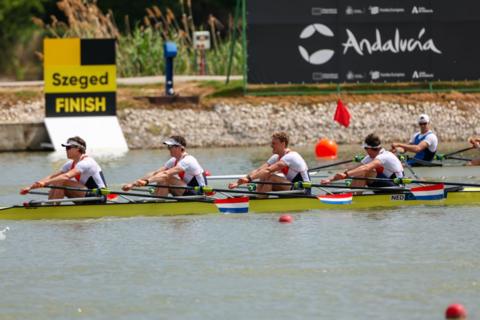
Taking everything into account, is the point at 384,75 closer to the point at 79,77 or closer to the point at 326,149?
the point at 326,149

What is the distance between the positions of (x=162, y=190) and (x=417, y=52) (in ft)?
41.8

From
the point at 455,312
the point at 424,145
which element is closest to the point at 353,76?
the point at 424,145

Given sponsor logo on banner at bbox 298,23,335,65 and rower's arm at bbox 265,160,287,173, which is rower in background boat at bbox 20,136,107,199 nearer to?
rower's arm at bbox 265,160,287,173

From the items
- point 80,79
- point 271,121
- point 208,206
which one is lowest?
point 208,206

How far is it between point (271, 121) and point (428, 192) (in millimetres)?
10748

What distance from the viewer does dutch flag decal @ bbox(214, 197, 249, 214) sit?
1969cm

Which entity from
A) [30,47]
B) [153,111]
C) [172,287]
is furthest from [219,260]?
[30,47]

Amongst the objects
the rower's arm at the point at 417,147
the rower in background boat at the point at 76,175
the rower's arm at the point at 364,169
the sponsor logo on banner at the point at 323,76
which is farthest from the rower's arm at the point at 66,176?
the sponsor logo on banner at the point at 323,76

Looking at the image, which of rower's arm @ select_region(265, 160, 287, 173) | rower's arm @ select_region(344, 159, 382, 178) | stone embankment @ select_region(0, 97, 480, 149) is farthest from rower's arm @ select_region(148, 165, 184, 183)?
stone embankment @ select_region(0, 97, 480, 149)

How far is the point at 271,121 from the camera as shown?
31.0m

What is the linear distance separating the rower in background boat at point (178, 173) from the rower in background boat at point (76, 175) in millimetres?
543

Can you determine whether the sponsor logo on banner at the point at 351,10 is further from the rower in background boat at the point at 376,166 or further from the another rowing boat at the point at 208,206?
the another rowing boat at the point at 208,206

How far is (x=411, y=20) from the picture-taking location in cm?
3116

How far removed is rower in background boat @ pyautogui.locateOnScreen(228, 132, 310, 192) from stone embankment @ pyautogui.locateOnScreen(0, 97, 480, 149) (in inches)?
410
